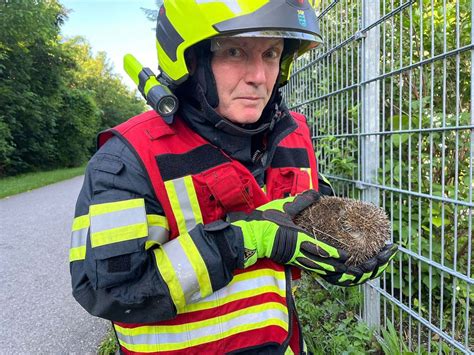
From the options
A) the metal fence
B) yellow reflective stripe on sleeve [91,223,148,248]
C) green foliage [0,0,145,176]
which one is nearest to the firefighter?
yellow reflective stripe on sleeve [91,223,148,248]

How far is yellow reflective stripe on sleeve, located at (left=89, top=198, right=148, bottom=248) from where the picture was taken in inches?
50.4

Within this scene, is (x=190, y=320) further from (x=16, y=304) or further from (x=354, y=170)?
(x=16, y=304)

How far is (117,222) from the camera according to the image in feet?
4.24

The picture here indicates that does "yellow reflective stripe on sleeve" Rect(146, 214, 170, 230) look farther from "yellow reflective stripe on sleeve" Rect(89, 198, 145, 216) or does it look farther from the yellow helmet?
the yellow helmet

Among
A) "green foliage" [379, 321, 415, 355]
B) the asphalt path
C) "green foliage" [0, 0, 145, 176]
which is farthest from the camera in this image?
"green foliage" [0, 0, 145, 176]

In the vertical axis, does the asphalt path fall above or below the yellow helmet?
below

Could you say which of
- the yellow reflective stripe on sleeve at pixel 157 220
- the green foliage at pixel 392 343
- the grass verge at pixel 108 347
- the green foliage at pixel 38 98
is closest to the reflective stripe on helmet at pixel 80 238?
the yellow reflective stripe on sleeve at pixel 157 220

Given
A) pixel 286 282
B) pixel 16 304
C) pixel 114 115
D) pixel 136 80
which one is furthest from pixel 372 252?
pixel 114 115

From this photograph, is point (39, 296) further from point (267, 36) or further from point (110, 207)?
point (267, 36)

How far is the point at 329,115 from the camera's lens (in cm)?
344

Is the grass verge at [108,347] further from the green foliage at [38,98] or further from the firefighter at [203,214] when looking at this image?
the green foliage at [38,98]

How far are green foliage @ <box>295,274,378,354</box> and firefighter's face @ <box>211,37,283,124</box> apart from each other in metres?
1.88

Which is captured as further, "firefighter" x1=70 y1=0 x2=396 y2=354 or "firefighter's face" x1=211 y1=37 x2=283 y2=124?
"firefighter's face" x1=211 y1=37 x2=283 y2=124

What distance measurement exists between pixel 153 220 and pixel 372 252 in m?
0.91
